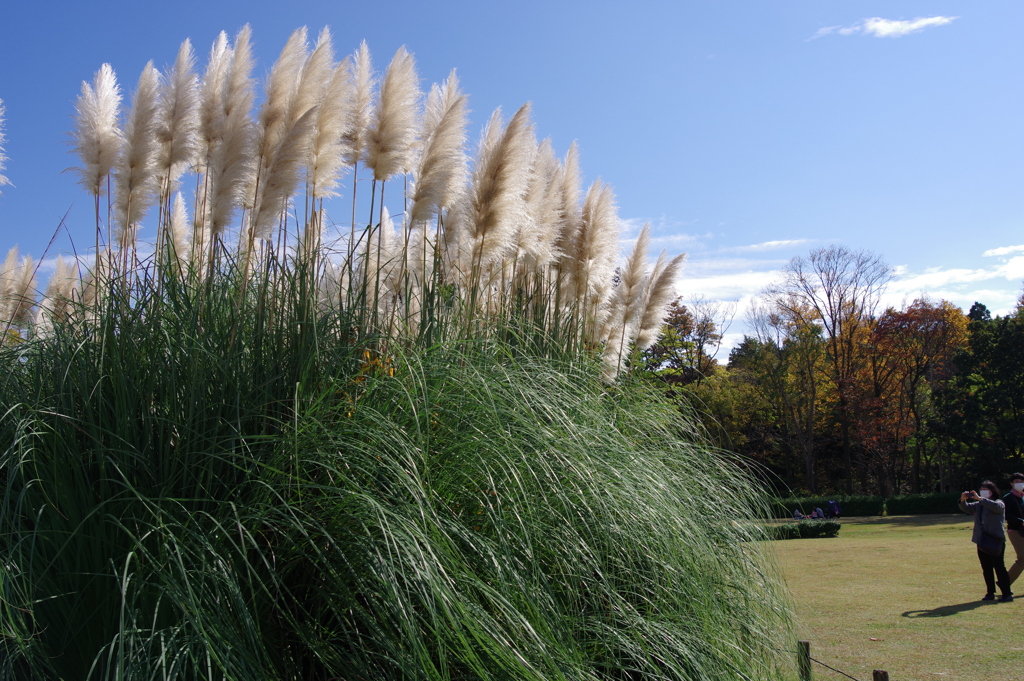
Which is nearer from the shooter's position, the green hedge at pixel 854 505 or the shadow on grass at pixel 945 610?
the shadow on grass at pixel 945 610

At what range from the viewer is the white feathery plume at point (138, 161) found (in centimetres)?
438

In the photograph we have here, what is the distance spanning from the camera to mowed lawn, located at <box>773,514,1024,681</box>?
16.3 ft

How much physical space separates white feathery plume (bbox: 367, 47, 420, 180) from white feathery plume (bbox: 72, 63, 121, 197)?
6.06 ft

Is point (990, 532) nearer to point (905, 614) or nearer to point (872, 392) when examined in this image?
point (905, 614)

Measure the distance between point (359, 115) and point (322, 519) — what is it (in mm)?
2889

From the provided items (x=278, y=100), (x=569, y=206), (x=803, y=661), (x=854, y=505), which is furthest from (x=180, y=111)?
(x=854, y=505)

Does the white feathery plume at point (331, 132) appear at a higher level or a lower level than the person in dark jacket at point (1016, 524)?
higher

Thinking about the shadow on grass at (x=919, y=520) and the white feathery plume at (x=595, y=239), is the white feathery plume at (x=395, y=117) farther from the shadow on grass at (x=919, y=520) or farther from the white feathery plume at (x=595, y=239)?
the shadow on grass at (x=919, y=520)

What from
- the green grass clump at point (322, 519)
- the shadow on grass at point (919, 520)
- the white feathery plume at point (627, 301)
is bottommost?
the shadow on grass at point (919, 520)

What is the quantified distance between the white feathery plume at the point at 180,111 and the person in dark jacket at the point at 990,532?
8.76 meters

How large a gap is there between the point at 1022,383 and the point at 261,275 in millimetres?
33868

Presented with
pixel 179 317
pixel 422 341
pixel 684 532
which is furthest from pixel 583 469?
pixel 179 317

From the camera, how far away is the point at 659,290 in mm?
6078

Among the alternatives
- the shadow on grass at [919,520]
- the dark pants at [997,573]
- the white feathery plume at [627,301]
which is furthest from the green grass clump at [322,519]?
the shadow on grass at [919,520]
